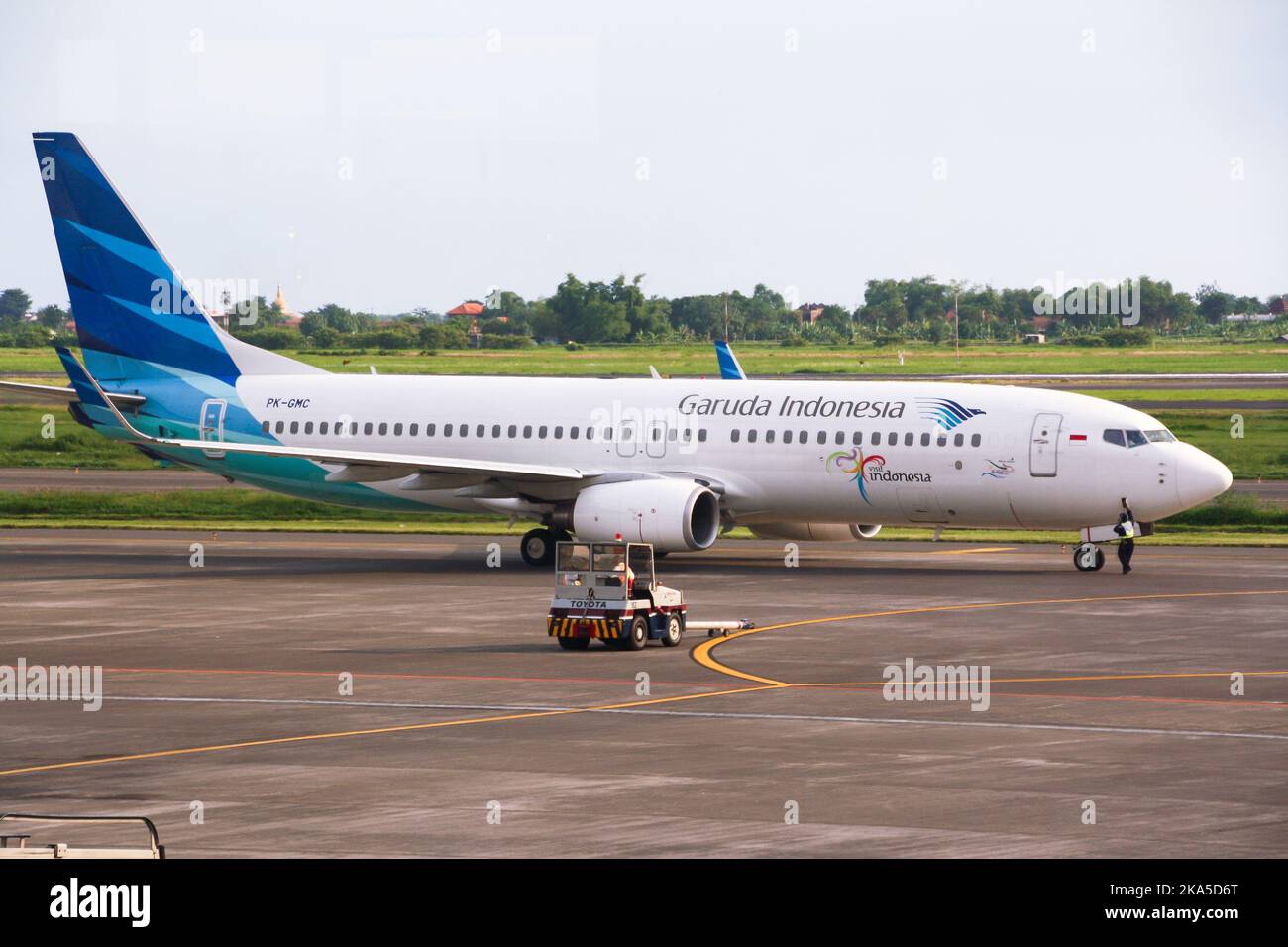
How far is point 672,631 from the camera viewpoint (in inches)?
1352

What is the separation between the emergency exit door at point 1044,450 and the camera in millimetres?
45469

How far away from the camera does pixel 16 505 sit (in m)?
67.4

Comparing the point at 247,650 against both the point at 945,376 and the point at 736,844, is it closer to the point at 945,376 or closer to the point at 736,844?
the point at 736,844

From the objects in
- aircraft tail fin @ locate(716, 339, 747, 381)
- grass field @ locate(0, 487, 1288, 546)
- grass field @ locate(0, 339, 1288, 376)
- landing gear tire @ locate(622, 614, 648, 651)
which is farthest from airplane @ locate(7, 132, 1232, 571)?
grass field @ locate(0, 339, 1288, 376)

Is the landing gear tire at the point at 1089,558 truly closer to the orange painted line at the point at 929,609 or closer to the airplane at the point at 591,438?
the airplane at the point at 591,438

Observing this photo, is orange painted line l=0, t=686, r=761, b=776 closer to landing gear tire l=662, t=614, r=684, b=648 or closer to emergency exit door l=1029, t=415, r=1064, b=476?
landing gear tire l=662, t=614, r=684, b=648

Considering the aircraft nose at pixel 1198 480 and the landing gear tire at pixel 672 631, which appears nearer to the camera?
the landing gear tire at pixel 672 631

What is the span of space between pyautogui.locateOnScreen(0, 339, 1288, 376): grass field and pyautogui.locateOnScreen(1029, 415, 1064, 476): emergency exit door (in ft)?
282

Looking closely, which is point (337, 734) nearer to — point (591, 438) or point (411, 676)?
point (411, 676)

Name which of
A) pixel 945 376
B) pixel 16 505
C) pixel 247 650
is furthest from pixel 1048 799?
pixel 945 376

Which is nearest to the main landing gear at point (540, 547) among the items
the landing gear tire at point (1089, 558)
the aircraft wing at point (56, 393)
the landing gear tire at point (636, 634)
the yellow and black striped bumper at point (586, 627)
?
the aircraft wing at point (56, 393)

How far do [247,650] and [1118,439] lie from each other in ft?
73.1

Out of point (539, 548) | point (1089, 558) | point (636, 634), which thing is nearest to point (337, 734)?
point (636, 634)

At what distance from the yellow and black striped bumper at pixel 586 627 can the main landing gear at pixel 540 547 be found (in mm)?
16059
